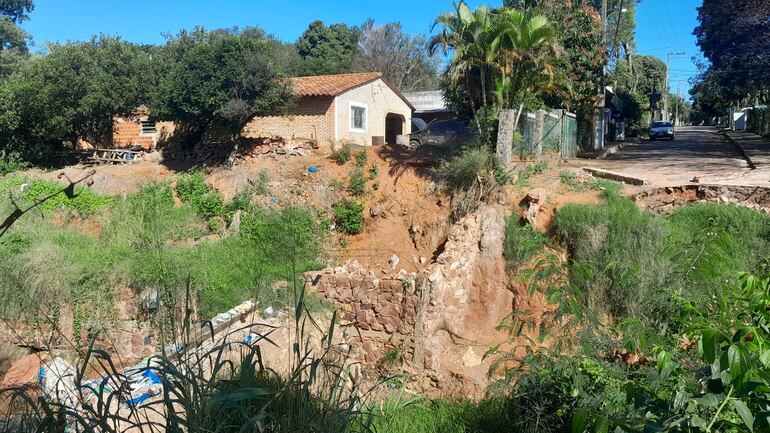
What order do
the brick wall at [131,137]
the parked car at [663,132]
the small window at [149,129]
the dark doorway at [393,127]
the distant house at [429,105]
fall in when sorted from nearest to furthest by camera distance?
the brick wall at [131,137], the small window at [149,129], the dark doorway at [393,127], the distant house at [429,105], the parked car at [663,132]

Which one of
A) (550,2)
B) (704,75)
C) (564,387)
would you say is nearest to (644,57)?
(704,75)

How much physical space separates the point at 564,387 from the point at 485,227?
8.97 metres

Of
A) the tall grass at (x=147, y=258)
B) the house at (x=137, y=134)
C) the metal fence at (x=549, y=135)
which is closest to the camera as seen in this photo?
the tall grass at (x=147, y=258)

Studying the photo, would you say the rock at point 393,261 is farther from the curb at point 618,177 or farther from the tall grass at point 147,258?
the curb at point 618,177

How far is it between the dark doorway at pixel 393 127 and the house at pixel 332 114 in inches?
91.4

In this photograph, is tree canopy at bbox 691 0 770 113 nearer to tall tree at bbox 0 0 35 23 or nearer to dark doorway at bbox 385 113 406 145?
dark doorway at bbox 385 113 406 145

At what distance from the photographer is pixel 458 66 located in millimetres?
14164

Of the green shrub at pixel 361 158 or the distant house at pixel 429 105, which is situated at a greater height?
the distant house at pixel 429 105

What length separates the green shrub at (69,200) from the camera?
1562 centimetres

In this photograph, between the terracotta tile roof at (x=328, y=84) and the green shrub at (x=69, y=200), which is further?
the terracotta tile roof at (x=328, y=84)

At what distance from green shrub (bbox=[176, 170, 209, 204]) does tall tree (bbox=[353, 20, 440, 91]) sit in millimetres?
30583

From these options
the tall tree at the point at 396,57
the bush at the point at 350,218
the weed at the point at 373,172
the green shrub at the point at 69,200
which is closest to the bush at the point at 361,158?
the weed at the point at 373,172

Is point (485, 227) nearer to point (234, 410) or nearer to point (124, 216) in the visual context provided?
point (124, 216)

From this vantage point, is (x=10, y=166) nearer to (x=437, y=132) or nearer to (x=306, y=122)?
(x=306, y=122)
